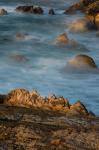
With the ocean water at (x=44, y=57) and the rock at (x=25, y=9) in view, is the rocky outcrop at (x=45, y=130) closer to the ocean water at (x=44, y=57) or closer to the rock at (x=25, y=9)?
the ocean water at (x=44, y=57)

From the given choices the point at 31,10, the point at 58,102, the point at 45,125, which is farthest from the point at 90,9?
the point at 45,125

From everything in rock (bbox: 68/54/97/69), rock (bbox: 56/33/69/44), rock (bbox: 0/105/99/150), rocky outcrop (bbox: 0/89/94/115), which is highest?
rock (bbox: 56/33/69/44)

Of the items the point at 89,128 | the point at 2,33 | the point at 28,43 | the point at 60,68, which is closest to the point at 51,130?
the point at 89,128

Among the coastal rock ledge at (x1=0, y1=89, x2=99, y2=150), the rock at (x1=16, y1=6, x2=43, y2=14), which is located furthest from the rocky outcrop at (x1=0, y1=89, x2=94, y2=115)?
the rock at (x1=16, y1=6, x2=43, y2=14)

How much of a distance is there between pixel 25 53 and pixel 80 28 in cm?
691

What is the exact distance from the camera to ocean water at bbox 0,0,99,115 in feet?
60.0

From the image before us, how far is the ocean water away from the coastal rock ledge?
18.6 ft

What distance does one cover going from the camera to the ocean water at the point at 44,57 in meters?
18.3

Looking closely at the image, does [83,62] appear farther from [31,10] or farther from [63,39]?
[31,10]

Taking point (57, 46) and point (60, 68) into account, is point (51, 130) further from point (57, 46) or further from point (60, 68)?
point (57, 46)

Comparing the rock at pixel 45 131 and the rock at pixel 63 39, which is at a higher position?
the rock at pixel 63 39

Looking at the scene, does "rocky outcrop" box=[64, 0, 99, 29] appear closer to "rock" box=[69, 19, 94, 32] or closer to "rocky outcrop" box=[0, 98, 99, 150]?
"rock" box=[69, 19, 94, 32]

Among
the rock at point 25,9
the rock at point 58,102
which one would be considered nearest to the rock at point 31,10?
the rock at point 25,9

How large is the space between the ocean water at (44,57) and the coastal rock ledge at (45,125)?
5664mm
